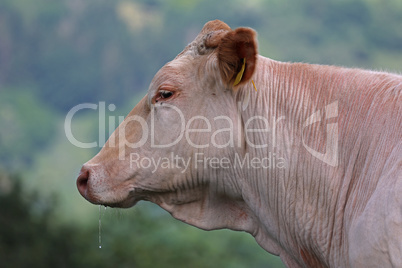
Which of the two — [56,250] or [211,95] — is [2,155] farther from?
[211,95]

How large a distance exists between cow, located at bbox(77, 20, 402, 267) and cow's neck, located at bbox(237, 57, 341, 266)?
0.01 metres

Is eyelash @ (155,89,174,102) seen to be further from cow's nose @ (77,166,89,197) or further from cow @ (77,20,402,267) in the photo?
cow's nose @ (77,166,89,197)

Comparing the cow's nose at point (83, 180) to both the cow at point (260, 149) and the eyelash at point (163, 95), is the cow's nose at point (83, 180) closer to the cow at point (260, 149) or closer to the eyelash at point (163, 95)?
A: the cow at point (260, 149)

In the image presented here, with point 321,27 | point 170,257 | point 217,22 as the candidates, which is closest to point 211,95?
point 217,22

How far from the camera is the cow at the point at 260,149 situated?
213 inches

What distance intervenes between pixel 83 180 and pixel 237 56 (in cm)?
218

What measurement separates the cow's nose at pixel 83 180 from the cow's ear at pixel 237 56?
183 cm

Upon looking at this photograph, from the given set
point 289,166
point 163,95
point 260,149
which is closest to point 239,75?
point 260,149

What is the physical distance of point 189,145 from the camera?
244 inches

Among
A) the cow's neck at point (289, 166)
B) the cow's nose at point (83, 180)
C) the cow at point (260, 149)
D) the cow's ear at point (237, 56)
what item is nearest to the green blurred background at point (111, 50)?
the cow's nose at point (83, 180)

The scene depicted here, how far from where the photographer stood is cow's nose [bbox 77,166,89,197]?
6489 mm

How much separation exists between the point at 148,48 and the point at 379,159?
126m

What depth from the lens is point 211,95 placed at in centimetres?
614

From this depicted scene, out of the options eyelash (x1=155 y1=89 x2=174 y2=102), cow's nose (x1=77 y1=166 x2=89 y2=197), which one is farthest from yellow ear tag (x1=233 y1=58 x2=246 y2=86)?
cow's nose (x1=77 y1=166 x2=89 y2=197)
